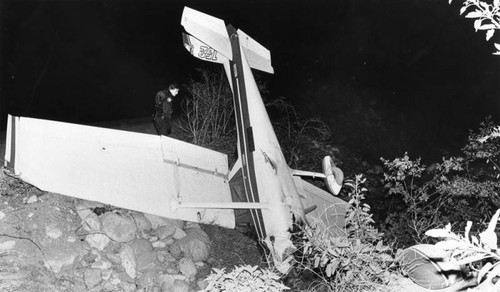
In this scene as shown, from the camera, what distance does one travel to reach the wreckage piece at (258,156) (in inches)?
328

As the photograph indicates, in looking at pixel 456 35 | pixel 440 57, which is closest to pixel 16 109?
pixel 440 57

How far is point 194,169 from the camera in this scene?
924cm

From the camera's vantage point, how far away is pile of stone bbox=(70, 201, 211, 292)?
7086mm

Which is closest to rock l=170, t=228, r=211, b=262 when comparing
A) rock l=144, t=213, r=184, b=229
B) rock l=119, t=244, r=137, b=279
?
rock l=144, t=213, r=184, b=229

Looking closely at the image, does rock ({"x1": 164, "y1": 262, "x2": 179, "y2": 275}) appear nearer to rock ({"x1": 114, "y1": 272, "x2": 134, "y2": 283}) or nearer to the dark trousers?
rock ({"x1": 114, "y1": 272, "x2": 134, "y2": 283})

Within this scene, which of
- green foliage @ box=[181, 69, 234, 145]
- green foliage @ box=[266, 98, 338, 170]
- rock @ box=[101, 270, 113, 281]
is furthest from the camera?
green foliage @ box=[266, 98, 338, 170]

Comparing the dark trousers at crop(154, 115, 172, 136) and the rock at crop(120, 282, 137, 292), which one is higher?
the dark trousers at crop(154, 115, 172, 136)

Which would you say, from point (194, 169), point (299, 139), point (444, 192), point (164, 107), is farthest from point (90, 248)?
point (444, 192)

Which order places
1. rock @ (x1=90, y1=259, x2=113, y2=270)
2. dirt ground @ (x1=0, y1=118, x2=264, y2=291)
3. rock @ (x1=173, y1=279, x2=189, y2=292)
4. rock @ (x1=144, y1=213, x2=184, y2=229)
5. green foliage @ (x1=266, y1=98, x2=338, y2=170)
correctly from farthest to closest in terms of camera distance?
green foliage @ (x1=266, y1=98, x2=338, y2=170) < rock @ (x1=144, y1=213, x2=184, y2=229) < rock @ (x1=173, y1=279, x2=189, y2=292) < rock @ (x1=90, y1=259, x2=113, y2=270) < dirt ground @ (x1=0, y1=118, x2=264, y2=291)

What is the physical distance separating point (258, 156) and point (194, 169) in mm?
1399

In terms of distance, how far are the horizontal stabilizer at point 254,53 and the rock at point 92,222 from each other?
5.31 metres

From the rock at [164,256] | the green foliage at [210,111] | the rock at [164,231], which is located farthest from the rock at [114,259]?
the green foliage at [210,111]

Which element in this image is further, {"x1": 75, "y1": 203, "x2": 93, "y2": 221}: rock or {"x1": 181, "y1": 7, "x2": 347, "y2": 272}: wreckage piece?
{"x1": 181, "y1": 7, "x2": 347, "y2": 272}: wreckage piece

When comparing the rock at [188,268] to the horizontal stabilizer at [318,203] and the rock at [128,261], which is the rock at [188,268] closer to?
the rock at [128,261]
